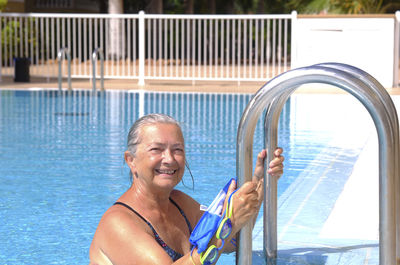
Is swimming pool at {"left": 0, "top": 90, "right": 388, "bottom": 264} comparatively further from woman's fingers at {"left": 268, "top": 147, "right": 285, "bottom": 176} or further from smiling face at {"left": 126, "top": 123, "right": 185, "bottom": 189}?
woman's fingers at {"left": 268, "top": 147, "right": 285, "bottom": 176}

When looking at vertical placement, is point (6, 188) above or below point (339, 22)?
below

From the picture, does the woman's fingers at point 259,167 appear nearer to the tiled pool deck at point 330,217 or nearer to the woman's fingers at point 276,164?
the woman's fingers at point 276,164

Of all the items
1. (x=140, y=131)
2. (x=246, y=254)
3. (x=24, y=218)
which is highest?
(x=140, y=131)

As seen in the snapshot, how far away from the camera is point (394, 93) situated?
53.2 ft

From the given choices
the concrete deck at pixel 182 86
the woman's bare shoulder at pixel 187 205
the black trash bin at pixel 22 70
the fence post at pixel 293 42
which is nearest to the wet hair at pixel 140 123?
the woman's bare shoulder at pixel 187 205

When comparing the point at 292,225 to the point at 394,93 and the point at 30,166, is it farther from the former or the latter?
the point at 394,93

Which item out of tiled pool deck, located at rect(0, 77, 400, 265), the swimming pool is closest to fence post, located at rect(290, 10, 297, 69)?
the swimming pool

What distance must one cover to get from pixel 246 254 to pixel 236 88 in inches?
620

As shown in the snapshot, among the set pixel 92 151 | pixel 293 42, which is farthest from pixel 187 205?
pixel 293 42

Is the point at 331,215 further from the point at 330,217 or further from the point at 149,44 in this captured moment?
the point at 149,44

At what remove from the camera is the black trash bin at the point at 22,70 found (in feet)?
65.9

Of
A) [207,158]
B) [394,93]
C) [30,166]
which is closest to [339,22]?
[394,93]

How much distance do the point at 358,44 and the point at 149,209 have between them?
599 inches

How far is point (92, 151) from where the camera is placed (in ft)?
29.2
